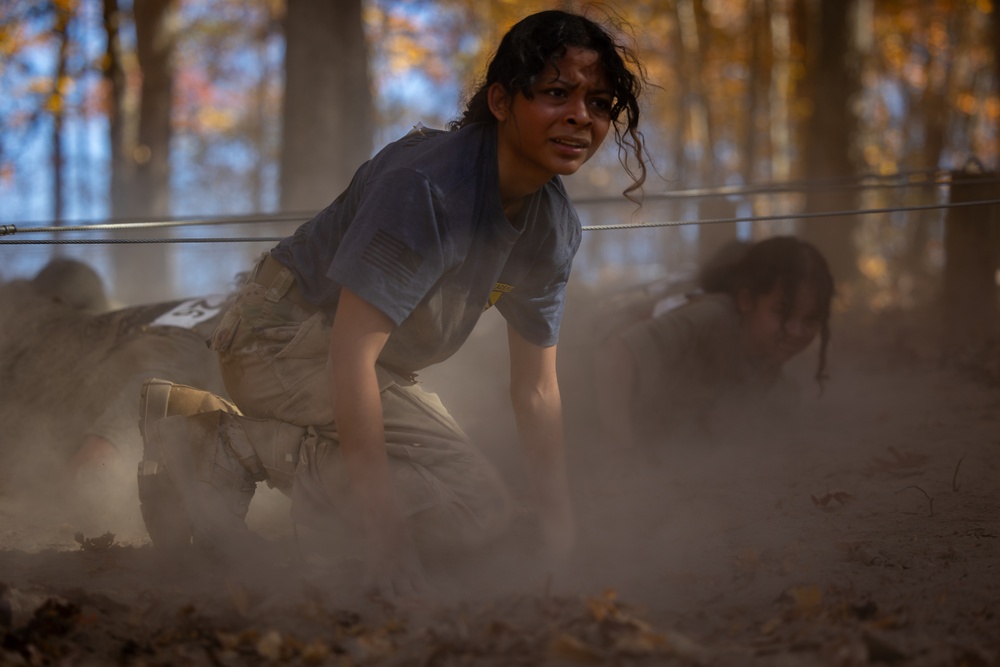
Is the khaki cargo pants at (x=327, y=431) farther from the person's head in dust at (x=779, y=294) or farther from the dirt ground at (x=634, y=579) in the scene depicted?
the person's head in dust at (x=779, y=294)

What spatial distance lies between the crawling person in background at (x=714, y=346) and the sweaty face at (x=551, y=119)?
5.48 feet

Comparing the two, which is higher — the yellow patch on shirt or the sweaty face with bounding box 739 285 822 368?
the yellow patch on shirt

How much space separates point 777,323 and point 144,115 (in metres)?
8.26

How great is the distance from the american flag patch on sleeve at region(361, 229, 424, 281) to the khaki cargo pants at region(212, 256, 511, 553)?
503mm

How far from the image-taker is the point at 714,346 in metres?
4.08

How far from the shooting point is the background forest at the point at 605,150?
6.38 m

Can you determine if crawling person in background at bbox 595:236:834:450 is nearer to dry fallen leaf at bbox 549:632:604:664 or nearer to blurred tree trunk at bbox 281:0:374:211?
dry fallen leaf at bbox 549:632:604:664

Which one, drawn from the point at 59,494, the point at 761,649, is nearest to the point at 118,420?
the point at 59,494

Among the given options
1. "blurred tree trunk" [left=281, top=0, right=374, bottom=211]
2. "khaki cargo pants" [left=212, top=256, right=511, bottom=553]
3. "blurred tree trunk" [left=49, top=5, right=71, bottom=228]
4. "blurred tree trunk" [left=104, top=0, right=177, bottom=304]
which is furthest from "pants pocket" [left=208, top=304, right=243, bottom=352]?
"blurred tree trunk" [left=49, top=5, right=71, bottom=228]

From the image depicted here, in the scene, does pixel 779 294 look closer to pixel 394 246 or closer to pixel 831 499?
pixel 831 499

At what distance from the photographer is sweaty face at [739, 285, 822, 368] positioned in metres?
4.04

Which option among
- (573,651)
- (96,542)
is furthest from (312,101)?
(573,651)

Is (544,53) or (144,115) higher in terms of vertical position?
(144,115)

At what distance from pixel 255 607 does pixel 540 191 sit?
127 centimetres
